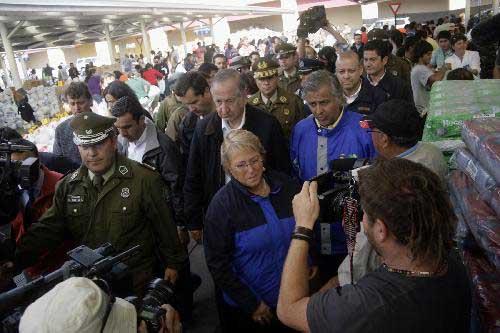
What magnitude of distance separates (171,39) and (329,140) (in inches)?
1546

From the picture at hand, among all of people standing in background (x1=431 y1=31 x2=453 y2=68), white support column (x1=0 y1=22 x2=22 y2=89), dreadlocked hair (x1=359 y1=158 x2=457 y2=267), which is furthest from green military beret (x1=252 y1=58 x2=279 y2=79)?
white support column (x1=0 y1=22 x2=22 y2=89)

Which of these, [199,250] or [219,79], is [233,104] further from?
[199,250]

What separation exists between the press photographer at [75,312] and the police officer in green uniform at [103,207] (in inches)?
47.6

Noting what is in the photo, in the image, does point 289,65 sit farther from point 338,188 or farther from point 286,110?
point 338,188

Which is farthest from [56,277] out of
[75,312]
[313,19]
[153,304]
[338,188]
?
[313,19]

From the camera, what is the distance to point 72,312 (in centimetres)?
116

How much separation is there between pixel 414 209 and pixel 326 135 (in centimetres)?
173

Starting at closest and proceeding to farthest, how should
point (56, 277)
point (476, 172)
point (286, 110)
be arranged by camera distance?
point (56, 277) → point (476, 172) → point (286, 110)

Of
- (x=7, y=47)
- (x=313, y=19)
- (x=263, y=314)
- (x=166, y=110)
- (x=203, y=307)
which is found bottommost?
(x=203, y=307)

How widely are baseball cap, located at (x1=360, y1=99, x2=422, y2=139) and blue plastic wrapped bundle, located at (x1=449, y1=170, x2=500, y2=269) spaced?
0.36 meters

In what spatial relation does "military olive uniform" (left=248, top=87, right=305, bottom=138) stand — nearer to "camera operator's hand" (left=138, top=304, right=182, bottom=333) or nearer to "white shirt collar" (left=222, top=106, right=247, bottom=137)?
"white shirt collar" (left=222, top=106, right=247, bottom=137)

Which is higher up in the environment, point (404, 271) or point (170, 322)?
point (404, 271)

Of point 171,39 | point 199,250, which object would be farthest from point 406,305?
point 171,39

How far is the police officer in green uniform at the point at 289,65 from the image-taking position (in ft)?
18.9
